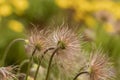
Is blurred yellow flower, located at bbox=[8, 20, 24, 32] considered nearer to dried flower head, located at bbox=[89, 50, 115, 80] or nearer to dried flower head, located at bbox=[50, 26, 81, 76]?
dried flower head, located at bbox=[50, 26, 81, 76]

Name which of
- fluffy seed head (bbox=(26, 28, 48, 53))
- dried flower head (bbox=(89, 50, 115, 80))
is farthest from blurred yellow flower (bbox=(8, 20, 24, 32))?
dried flower head (bbox=(89, 50, 115, 80))

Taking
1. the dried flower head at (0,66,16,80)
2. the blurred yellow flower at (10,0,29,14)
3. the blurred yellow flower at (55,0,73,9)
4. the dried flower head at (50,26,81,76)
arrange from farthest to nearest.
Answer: the blurred yellow flower at (55,0,73,9) < the blurred yellow flower at (10,0,29,14) < the dried flower head at (50,26,81,76) < the dried flower head at (0,66,16,80)

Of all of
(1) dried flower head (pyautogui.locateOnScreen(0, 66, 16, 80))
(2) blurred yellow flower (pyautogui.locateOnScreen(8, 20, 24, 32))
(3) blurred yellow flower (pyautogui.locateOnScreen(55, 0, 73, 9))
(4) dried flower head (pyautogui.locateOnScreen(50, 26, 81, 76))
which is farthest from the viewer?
(3) blurred yellow flower (pyautogui.locateOnScreen(55, 0, 73, 9))

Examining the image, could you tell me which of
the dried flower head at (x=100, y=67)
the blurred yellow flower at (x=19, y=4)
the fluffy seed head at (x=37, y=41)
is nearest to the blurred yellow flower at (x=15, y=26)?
the blurred yellow flower at (x=19, y=4)

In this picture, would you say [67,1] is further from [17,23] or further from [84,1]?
[17,23]

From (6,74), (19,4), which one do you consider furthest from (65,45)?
(19,4)

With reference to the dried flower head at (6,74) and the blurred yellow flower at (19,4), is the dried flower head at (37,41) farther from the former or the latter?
the blurred yellow flower at (19,4)
